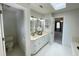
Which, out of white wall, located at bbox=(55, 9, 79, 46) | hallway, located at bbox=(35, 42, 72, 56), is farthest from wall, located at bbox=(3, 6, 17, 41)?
white wall, located at bbox=(55, 9, 79, 46)

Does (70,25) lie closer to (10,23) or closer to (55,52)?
(55,52)

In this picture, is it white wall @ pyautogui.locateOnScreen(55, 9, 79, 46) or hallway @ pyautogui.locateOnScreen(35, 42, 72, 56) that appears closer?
hallway @ pyautogui.locateOnScreen(35, 42, 72, 56)

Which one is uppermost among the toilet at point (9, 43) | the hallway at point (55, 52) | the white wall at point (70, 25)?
the white wall at point (70, 25)

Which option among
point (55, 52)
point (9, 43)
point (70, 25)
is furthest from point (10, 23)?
point (70, 25)

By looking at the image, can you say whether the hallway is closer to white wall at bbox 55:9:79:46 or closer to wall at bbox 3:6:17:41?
white wall at bbox 55:9:79:46

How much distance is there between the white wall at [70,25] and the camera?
10.4 feet

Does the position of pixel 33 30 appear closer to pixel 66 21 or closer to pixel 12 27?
pixel 12 27

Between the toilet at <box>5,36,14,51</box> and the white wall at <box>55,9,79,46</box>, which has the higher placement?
the white wall at <box>55,9,79,46</box>

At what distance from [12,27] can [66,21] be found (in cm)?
289

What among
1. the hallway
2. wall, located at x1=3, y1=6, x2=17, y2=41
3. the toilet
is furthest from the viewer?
wall, located at x1=3, y1=6, x2=17, y2=41

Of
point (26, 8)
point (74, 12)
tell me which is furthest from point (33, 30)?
point (74, 12)

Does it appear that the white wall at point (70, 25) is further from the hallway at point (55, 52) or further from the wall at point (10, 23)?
the wall at point (10, 23)

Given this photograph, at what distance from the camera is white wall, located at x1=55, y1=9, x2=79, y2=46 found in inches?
125

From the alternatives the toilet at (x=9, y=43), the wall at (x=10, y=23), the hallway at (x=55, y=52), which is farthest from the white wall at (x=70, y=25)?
the toilet at (x=9, y=43)
